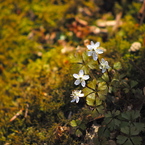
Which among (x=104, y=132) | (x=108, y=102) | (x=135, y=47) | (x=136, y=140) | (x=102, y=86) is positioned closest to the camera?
(x=136, y=140)

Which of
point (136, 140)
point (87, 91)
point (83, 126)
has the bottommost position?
point (83, 126)

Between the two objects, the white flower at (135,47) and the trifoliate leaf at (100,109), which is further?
the white flower at (135,47)

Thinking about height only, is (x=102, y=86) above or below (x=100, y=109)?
above

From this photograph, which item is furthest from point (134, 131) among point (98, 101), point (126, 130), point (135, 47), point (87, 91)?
point (135, 47)

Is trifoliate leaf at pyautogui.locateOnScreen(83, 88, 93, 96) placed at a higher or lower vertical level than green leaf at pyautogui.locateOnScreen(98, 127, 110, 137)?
higher

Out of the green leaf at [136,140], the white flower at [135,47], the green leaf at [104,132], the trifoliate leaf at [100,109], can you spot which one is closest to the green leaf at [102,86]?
the trifoliate leaf at [100,109]

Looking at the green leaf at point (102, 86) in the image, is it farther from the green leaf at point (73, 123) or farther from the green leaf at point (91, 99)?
the green leaf at point (73, 123)

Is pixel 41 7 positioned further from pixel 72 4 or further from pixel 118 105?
pixel 118 105

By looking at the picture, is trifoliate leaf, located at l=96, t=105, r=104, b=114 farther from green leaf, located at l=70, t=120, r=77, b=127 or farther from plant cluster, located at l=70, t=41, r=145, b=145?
green leaf, located at l=70, t=120, r=77, b=127

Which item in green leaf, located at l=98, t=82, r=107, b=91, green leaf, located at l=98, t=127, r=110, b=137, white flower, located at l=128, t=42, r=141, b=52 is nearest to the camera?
green leaf, located at l=98, t=127, r=110, b=137

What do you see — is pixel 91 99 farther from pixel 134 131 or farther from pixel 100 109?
pixel 134 131

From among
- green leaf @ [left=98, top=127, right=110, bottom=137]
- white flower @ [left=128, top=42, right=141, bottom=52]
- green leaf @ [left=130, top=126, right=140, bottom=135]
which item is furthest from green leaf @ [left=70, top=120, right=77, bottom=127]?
white flower @ [left=128, top=42, right=141, bottom=52]
